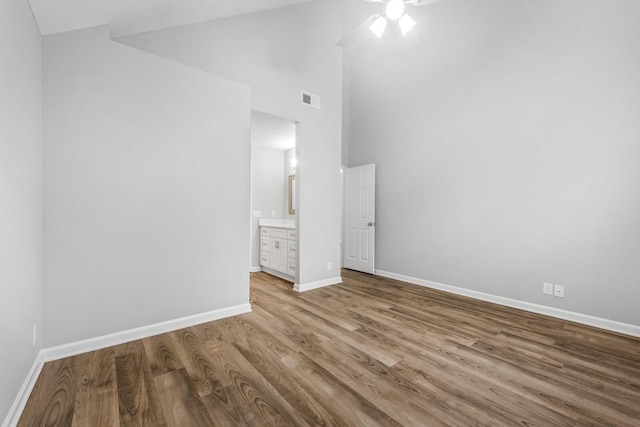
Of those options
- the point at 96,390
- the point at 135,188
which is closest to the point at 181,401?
the point at 96,390

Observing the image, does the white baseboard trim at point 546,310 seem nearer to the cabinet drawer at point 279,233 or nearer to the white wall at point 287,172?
the cabinet drawer at point 279,233

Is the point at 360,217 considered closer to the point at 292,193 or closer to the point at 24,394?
the point at 292,193

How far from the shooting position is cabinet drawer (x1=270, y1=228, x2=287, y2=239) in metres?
4.50

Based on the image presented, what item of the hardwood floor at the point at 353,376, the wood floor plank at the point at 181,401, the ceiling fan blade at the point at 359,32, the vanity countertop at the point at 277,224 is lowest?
the hardwood floor at the point at 353,376

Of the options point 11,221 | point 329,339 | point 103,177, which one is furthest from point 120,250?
point 329,339

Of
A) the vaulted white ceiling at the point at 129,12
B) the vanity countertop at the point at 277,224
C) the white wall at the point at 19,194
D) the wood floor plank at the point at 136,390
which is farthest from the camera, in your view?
the vanity countertop at the point at 277,224

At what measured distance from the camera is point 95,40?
225 cm

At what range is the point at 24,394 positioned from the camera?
1.65m

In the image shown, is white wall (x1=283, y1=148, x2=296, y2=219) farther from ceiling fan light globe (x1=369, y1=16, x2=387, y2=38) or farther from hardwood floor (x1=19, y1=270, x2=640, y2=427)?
ceiling fan light globe (x1=369, y1=16, x2=387, y2=38)

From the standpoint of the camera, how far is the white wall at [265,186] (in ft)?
17.3

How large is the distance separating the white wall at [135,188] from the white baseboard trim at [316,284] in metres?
0.96

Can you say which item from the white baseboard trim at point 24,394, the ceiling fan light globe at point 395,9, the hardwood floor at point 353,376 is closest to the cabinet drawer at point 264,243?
the hardwood floor at point 353,376

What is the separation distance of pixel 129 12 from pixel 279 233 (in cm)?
321

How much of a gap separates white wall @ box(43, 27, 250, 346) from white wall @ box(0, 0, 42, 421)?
0.14 meters
